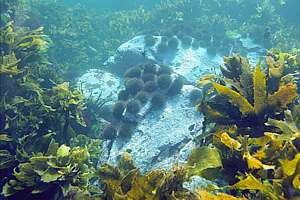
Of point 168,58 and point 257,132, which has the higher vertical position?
point 257,132

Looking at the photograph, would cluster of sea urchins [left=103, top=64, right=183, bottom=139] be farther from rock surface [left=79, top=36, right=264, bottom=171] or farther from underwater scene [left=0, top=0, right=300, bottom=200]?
rock surface [left=79, top=36, right=264, bottom=171]

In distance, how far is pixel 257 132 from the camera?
3.15 meters

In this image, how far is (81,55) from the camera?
13492 mm

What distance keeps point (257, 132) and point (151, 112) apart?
4.23 meters

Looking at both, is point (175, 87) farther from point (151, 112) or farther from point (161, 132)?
point (161, 132)

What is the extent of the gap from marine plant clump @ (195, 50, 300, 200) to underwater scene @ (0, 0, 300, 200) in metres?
0.01

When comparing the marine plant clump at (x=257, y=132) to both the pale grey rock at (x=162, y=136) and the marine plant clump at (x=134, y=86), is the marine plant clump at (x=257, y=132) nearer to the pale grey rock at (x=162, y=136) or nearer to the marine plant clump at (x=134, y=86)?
the pale grey rock at (x=162, y=136)

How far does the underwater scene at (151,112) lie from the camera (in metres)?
2.55

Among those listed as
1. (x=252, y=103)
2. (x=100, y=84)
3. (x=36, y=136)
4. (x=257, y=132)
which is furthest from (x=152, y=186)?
(x=100, y=84)

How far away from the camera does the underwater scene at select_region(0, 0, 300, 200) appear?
2553 millimetres

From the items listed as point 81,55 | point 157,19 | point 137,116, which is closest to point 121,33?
point 157,19

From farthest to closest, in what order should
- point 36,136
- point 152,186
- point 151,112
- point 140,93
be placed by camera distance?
point 140,93, point 151,112, point 36,136, point 152,186

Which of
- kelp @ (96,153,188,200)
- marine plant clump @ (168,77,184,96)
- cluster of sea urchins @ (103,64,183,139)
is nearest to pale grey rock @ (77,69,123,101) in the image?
cluster of sea urchins @ (103,64,183,139)

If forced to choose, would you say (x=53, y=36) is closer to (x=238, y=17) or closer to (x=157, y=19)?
(x=157, y=19)
